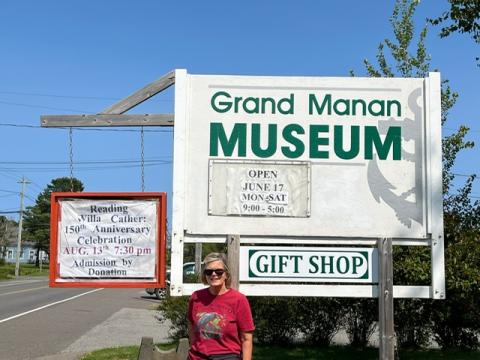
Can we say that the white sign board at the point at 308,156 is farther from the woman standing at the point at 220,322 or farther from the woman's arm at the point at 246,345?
the woman's arm at the point at 246,345

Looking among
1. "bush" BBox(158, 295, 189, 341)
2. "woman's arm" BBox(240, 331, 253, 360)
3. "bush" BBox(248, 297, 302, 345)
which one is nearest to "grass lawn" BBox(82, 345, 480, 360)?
"bush" BBox(248, 297, 302, 345)

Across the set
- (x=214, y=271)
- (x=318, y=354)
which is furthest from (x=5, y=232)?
(x=214, y=271)

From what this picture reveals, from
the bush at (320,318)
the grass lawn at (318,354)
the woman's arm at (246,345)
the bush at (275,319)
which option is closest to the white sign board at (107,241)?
the woman's arm at (246,345)

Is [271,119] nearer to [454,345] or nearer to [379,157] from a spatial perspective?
[379,157]

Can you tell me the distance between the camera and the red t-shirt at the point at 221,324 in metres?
4.04

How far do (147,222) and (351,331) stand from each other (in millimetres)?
6551

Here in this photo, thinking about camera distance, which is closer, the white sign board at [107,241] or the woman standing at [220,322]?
the woman standing at [220,322]

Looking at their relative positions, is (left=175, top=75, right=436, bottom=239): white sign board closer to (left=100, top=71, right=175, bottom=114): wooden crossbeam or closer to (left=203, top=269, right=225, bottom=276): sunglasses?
(left=100, top=71, right=175, bottom=114): wooden crossbeam

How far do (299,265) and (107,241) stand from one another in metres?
1.82

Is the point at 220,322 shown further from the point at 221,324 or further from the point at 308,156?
the point at 308,156

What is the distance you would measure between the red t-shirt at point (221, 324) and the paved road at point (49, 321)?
Answer: 26.5 feet

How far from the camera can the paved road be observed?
1235 centimetres

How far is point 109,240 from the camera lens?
232 inches

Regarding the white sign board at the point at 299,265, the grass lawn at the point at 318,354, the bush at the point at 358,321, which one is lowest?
the grass lawn at the point at 318,354
